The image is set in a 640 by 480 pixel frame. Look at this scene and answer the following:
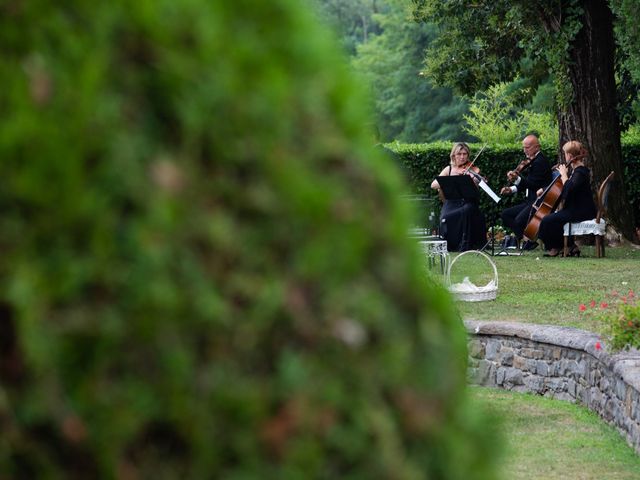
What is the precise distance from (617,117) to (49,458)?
788 inches

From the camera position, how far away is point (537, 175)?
18.8 metres

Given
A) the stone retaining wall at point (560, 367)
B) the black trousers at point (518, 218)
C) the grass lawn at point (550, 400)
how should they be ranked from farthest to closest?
1. the black trousers at point (518, 218)
2. the stone retaining wall at point (560, 367)
3. the grass lawn at point (550, 400)

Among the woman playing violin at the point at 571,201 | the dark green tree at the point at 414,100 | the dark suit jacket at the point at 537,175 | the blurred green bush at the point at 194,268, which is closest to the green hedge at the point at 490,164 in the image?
the dark suit jacket at the point at 537,175

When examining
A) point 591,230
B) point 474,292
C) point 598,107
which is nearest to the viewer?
point 474,292

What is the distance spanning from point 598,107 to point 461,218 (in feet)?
11.6

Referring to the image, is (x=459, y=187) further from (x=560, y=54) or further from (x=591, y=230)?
(x=560, y=54)

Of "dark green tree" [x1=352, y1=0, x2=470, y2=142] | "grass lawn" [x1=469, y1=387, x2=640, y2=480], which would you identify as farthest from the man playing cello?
"dark green tree" [x1=352, y1=0, x2=470, y2=142]

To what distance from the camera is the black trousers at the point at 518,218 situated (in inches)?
749

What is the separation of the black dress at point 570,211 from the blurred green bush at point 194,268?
16.6 metres

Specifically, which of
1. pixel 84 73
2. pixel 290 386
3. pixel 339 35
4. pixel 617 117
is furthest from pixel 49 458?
pixel 617 117

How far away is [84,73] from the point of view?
4.80ft

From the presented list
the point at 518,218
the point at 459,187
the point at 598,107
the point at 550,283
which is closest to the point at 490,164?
the point at 598,107

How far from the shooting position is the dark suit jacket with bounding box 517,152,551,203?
741 inches

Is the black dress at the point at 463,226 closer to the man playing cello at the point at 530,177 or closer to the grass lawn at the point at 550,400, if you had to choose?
the grass lawn at the point at 550,400
